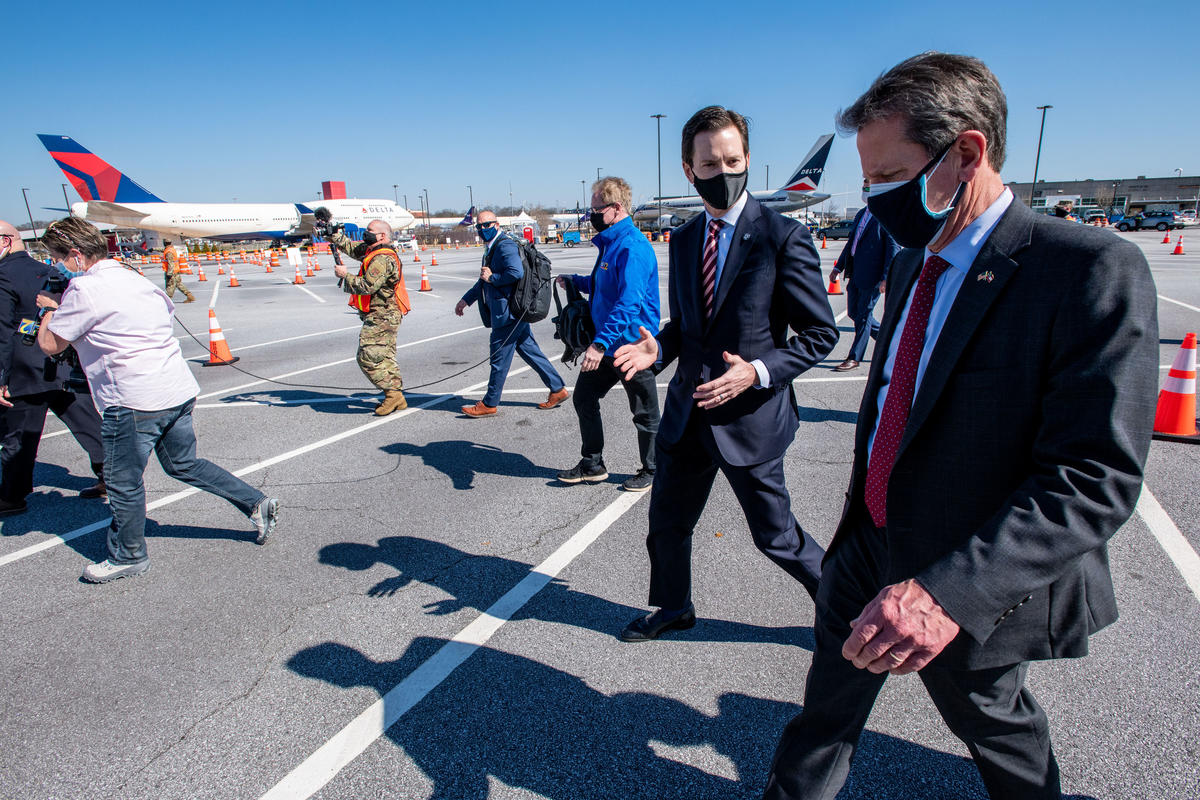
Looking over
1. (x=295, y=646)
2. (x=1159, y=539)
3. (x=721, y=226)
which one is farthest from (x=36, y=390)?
(x=1159, y=539)

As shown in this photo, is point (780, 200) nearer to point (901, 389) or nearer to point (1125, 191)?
point (1125, 191)

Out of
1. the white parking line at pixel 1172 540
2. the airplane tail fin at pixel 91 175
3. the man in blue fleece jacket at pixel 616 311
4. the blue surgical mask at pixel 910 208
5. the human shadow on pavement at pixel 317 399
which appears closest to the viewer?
the blue surgical mask at pixel 910 208

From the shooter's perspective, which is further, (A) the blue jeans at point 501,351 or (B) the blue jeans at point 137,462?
(A) the blue jeans at point 501,351

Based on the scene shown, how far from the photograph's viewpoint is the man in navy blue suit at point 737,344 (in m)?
2.54

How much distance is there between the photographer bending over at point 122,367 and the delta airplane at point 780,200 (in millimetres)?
49022

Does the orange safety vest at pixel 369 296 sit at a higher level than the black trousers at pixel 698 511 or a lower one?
higher

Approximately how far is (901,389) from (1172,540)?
330 centimetres

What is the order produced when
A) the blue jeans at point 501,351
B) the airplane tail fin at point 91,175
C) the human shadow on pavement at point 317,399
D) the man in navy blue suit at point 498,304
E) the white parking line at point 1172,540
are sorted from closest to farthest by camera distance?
the white parking line at point 1172,540, the man in navy blue suit at point 498,304, the blue jeans at point 501,351, the human shadow on pavement at point 317,399, the airplane tail fin at point 91,175

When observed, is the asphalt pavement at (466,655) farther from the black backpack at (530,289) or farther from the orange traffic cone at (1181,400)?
the black backpack at (530,289)

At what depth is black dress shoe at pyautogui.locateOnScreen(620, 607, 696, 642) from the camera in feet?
9.68

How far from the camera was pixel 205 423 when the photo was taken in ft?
21.9

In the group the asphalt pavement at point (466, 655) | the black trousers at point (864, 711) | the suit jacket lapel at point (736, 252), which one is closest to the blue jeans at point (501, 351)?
the asphalt pavement at point (466, 655)

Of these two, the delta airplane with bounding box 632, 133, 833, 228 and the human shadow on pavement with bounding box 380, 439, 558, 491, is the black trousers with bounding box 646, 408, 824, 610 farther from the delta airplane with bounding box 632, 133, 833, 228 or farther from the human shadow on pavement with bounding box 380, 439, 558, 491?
the delta airplane with bounding box 632, 133, 833, 228

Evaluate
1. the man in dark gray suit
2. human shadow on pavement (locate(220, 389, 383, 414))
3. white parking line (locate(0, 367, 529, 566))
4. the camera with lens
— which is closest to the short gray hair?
the man in dark gray suit
